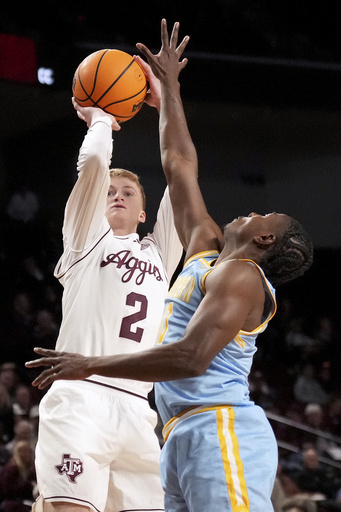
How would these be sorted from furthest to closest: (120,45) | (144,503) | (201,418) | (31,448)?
(120,45)
(31,448)
(144,503)
(201,418)

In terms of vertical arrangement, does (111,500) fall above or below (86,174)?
below

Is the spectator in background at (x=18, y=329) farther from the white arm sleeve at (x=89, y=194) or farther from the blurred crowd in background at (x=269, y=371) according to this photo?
the white arm sleeve at (x=89, y=194)

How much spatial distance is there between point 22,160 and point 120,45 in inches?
77.8

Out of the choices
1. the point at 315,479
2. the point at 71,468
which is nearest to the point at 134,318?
the point at 71,468

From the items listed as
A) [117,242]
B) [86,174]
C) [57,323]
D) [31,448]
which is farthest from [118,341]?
[57,323]

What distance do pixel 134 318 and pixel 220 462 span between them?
1.13 metres

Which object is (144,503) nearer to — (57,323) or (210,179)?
(57,323)

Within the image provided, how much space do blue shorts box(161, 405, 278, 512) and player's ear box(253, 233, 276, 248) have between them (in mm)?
568

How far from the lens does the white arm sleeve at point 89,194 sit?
10.8ft

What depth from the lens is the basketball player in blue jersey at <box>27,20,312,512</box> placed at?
2254mm

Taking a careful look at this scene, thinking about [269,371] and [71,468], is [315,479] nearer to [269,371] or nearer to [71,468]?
[269,371]

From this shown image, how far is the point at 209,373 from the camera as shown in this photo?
2430mm

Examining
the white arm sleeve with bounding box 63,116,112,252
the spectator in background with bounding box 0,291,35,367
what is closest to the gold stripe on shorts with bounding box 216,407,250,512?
the white arm sleeve with bounding box 63,116,112,252

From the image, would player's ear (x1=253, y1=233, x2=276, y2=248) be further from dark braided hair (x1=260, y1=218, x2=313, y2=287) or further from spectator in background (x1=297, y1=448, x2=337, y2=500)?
spectator in background (x1=297, y1=448, x2=337, y2=500)
